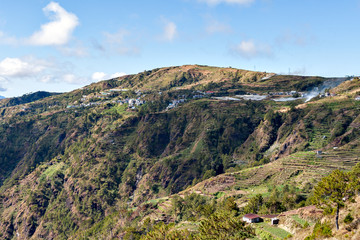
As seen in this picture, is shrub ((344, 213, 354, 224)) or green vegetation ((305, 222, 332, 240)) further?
shrub ((344, 213, 354, 224))

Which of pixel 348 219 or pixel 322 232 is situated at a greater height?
pixel 348 219

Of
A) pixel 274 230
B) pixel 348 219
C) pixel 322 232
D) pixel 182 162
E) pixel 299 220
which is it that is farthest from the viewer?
pixel 182 162

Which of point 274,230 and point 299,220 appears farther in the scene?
point 299,220

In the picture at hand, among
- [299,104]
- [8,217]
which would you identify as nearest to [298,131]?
[299,104]

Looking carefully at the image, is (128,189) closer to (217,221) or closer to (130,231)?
(130,231)

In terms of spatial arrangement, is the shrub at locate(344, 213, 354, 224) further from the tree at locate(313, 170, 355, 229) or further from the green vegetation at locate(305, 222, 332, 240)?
the green vegetation at locate(305, 222, 332, 240)

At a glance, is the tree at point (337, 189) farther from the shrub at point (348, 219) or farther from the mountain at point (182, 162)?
the mountain at point (182, 162)

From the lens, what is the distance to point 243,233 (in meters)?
46.3

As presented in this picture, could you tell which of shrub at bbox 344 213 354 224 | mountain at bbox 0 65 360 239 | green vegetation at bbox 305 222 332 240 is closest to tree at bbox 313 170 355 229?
shrub at bbox 344 213 354 224

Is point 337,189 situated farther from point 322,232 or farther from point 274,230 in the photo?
point 274,230

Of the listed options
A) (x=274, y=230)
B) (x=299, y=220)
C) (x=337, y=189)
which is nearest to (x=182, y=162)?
(x=274, y=230)

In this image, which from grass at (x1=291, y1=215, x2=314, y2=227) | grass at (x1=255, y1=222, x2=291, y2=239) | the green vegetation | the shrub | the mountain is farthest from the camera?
the mountain

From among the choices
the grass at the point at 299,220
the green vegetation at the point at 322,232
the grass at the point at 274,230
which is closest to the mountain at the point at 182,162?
the grass at the point at 274,230

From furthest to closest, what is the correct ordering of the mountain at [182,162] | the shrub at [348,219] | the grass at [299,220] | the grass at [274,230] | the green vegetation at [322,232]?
the mountain at [182,162], the grass at [299,220], the grass at [274,230], the shrub at [348,219], the green vegetation at [322,232]
